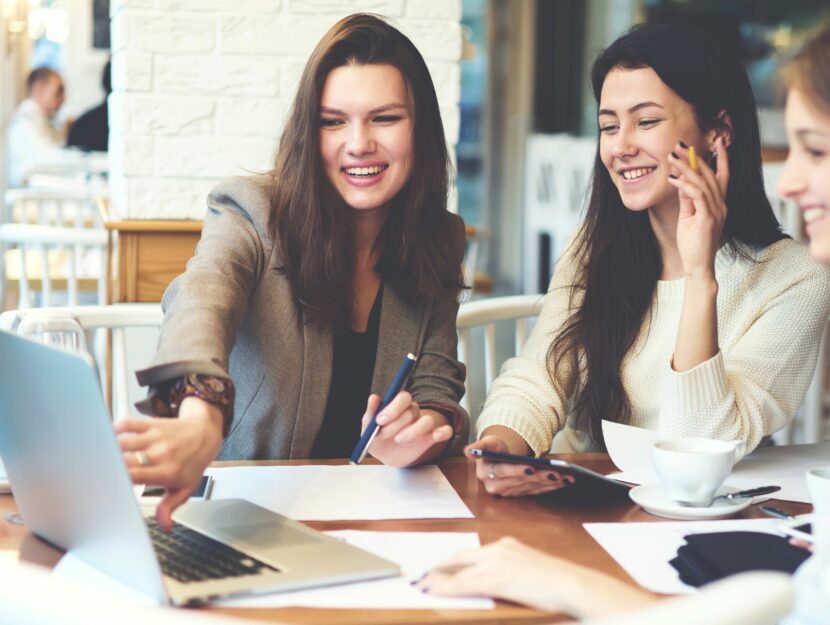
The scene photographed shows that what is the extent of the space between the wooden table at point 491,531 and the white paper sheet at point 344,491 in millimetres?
23

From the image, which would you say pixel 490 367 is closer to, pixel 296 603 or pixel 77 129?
pixel 296 603

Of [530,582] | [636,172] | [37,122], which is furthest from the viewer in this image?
[37,122]

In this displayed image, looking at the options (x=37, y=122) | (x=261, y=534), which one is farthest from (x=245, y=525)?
(x=37, y=122)

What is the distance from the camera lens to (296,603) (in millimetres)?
955

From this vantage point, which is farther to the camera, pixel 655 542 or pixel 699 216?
pixel 699 216

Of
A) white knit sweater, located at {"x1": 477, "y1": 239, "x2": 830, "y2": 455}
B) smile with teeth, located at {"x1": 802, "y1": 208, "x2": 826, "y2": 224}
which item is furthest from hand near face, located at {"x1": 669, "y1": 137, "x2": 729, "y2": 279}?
smile with teeth, located at {"x1": 802, "y1": 208, "x2": 826, "y2": 224}

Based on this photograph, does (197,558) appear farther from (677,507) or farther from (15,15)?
(15,15)

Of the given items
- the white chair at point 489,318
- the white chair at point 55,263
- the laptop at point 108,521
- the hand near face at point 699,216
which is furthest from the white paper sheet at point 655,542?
the white chair at point 55,263

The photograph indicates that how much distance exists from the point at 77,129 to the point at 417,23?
4.48 m

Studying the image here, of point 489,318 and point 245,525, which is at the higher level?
point 489,318

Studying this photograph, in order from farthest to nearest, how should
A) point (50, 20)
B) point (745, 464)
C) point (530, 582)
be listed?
1. point (50, 20)
2. point (745, 464)
3. point (530, 582)

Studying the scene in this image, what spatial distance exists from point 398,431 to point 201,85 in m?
1.37

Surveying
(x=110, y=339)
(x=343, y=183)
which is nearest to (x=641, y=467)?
(x=343, y=183)

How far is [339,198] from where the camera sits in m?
1.70
